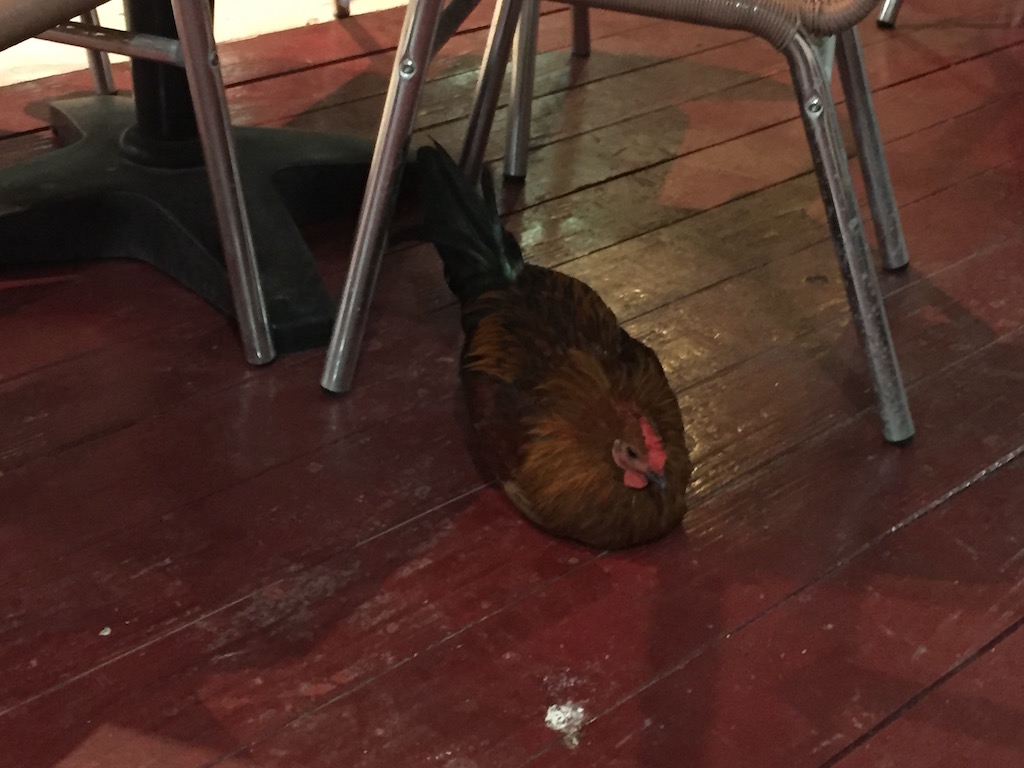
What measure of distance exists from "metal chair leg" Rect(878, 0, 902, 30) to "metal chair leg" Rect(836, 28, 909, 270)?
3.24 feet

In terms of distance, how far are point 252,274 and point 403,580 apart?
41 centimetres

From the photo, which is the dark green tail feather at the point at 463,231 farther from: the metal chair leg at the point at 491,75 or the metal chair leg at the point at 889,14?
the metal chair leg at the point at 889,14

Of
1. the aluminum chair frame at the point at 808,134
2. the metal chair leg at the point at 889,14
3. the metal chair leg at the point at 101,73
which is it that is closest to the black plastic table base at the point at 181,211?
the aluminum chair frame at the point at 808,134

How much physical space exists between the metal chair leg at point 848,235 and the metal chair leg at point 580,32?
3.31 feet

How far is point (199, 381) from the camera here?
1219 mm

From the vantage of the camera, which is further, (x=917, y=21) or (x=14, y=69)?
(x=917, y=21)

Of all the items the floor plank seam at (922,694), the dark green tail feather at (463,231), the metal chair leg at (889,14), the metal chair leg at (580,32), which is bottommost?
the floor plank seam at (922,694)

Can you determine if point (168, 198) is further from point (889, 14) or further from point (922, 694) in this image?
point (889, 14)

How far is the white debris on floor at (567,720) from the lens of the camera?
2.84 feet

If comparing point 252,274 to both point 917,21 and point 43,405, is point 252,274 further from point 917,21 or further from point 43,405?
point 917,21

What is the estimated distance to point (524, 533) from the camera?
1.06 m

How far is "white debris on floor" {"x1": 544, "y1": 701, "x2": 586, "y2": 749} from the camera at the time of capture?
864 mm

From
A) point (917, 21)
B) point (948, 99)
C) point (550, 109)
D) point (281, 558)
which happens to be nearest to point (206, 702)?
point (281, 558)

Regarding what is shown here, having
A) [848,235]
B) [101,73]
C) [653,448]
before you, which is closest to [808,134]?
[848,235]
